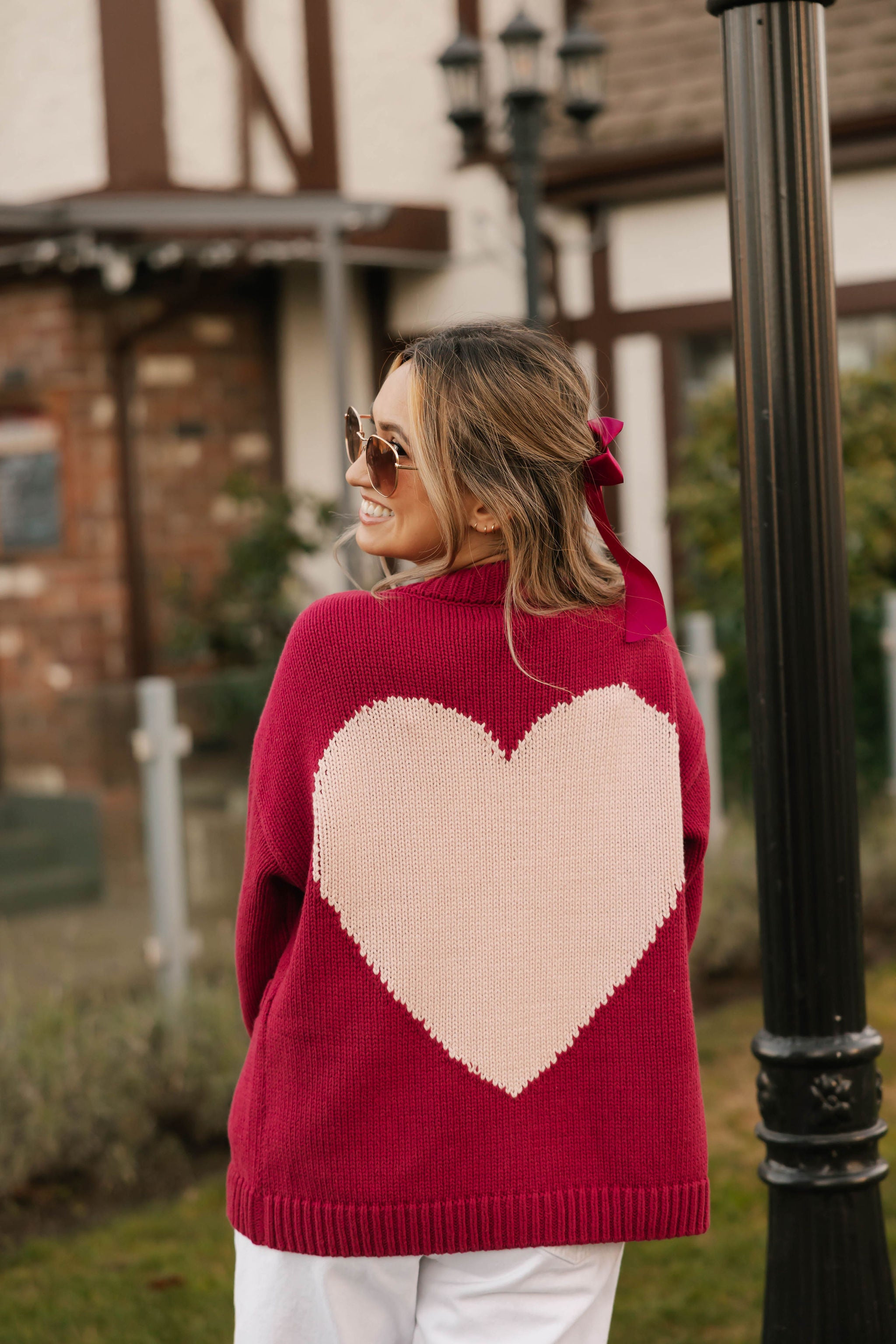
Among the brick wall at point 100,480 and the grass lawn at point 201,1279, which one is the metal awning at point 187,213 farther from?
the grass lawn at point 201,1279

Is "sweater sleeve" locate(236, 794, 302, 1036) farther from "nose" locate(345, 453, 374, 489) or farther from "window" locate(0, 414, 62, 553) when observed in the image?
"window" locate(0, 414, 62, 553)

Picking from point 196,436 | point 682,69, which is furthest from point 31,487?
point 682,69

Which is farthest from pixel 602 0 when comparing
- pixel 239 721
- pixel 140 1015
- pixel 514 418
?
pixel 514 418

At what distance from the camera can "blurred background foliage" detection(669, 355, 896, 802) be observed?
25.0 ft

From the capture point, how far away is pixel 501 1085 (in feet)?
5.85

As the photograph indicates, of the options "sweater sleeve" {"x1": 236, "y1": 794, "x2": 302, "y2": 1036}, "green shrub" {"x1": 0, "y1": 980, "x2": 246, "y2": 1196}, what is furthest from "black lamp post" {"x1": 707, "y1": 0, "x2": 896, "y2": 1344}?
"green shrub" {"x1": 0, "y1": 980, "x2": 246, "y2": 1196}

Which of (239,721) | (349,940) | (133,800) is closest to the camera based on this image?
(349,940)

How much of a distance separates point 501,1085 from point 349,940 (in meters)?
0.22

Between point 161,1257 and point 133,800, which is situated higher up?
point 133,800

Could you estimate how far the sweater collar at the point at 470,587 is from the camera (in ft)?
5.83

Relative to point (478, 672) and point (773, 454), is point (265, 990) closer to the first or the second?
point (478, 672)

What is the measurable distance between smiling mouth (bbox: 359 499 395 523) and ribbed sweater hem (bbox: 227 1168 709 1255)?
0.73 meters

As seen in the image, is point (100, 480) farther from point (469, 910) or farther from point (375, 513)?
point (469, 910)

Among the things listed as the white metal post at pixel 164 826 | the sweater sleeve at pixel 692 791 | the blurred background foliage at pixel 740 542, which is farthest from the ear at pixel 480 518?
the blurred background foliage at pixel 740 542
